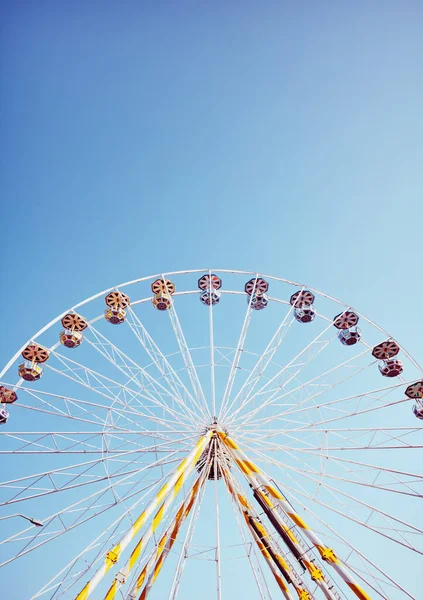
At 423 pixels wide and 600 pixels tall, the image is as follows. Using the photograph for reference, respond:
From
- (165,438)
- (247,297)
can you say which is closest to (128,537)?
(165,438)

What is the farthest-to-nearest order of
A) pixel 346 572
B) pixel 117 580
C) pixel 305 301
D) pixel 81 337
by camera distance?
pixel 305 301, pixel 81 337, pixel 346 572, pixel 117 580

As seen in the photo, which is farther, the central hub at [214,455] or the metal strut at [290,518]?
the central hub at [214,455]

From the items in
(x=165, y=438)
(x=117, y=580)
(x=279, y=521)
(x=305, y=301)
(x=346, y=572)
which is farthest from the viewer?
(x=305, y=301)

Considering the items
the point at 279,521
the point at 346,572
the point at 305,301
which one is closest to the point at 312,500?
the point at 279,521

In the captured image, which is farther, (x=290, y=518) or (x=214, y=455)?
(x=214, y=455)

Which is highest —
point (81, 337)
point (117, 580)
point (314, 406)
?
point (314, 406)

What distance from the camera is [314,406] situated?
54.2ft

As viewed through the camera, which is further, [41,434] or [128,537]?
[41,434]

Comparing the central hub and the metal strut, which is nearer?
the metal strut

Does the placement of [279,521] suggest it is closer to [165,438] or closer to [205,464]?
[205,464]

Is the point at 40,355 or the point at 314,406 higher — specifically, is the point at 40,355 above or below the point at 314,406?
below

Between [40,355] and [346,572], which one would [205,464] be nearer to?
[346,572]

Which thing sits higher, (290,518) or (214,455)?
(214,455)

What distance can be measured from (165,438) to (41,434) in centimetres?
463
